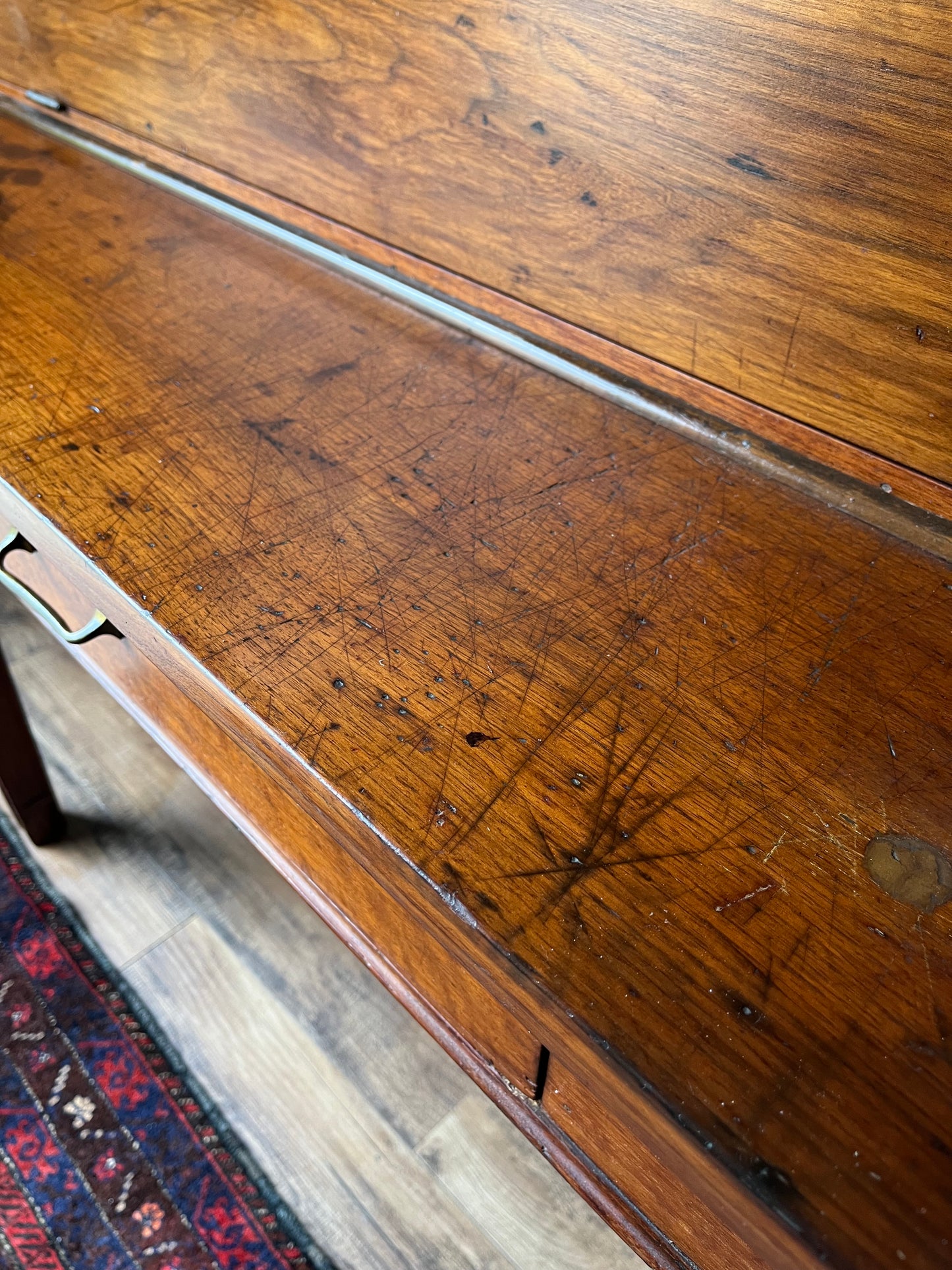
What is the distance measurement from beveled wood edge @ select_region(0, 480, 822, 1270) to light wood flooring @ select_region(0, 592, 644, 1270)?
1.73 feet

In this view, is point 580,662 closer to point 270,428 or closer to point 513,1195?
point 270,428

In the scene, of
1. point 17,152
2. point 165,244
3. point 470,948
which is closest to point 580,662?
point 470,948

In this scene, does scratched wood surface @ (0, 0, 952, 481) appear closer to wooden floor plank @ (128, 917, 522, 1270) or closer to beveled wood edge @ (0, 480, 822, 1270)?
beveled wood edge @ (0, 480, 822, 1270)

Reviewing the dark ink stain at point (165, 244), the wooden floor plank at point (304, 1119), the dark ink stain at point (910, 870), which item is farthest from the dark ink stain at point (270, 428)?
the wooden floor plank at point (304, 1119)

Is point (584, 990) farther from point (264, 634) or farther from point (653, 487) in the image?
point (653, 487)

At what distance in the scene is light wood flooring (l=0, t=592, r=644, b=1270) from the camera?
41.8 inches

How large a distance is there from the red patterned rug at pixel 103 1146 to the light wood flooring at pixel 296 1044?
0.03 m

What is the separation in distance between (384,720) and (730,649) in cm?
24

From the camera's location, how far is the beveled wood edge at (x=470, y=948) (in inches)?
16.5

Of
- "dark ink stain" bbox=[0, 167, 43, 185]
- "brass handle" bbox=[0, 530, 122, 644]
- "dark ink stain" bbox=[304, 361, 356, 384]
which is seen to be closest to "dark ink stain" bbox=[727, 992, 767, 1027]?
"brass handle" bbox=[0, 530, 122, 644]

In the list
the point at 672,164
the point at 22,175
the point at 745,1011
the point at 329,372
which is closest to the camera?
the point at 745,1011

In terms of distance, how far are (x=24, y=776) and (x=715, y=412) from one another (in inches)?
40.3

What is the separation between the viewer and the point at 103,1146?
1.11m

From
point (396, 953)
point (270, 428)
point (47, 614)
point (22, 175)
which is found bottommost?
point (396, 953)
